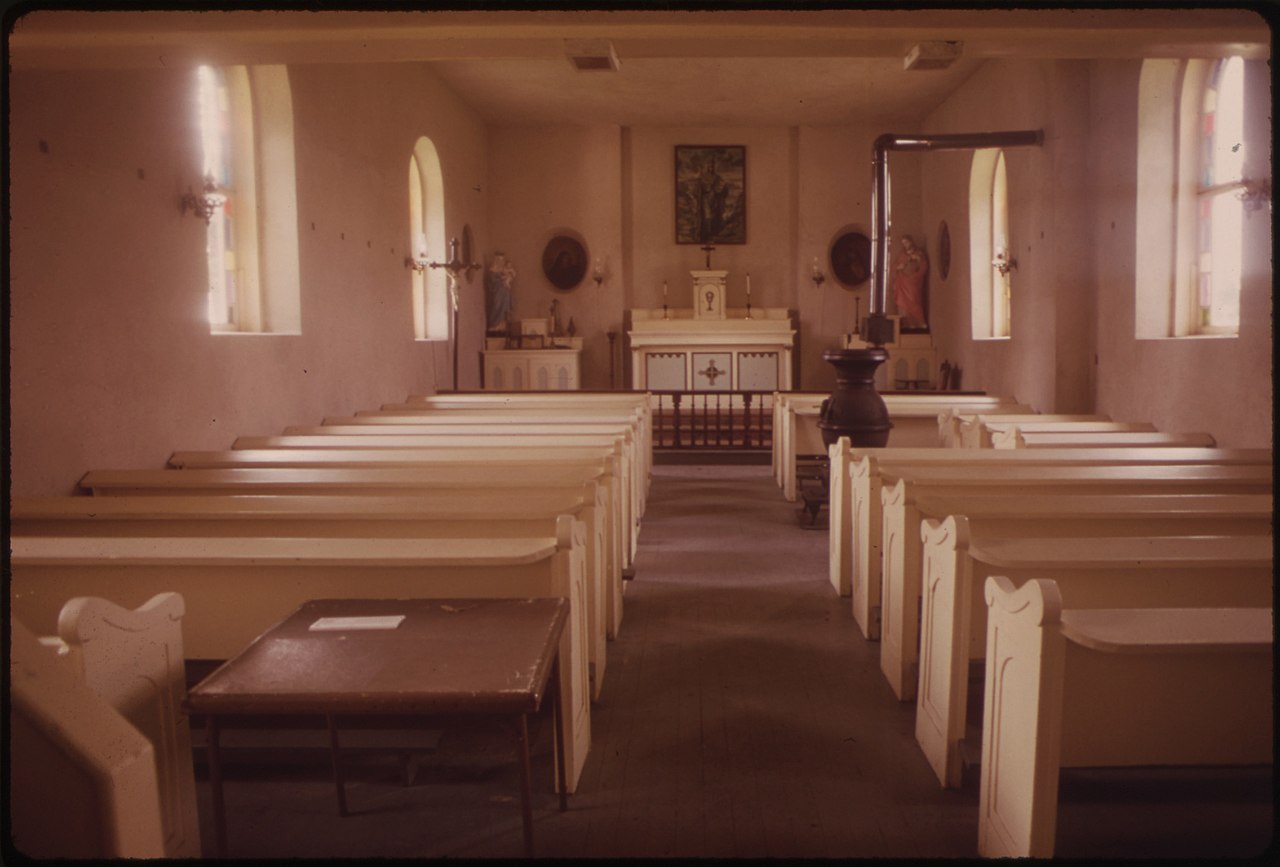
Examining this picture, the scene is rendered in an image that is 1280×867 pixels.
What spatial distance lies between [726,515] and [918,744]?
187 inches

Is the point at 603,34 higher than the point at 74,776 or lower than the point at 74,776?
higher

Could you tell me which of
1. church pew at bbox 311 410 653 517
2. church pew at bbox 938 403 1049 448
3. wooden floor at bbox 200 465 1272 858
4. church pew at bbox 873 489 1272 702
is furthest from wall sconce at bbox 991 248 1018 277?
wooden floor at bbox 200 465 1272 858

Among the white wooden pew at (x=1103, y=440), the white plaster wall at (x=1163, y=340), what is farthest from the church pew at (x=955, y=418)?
the white wooden pew at (x=1103, y=440)

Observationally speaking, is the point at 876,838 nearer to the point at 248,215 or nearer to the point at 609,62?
the point at 609,62

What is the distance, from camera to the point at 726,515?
832 centimetres

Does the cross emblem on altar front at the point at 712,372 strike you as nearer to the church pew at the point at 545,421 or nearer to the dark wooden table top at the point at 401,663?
the church pew at the point at 545,421

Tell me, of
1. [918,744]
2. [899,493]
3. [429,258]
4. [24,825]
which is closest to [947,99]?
[429,258]

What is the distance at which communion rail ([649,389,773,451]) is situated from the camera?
11578mm

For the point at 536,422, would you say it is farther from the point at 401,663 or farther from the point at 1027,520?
the point at 401,663

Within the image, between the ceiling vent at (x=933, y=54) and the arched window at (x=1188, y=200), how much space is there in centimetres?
396

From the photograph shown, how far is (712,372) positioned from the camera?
14719mm

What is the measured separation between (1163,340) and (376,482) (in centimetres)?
653

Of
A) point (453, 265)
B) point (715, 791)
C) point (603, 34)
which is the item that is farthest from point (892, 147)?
point (715, 791)

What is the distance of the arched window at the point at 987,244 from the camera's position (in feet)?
40.5
